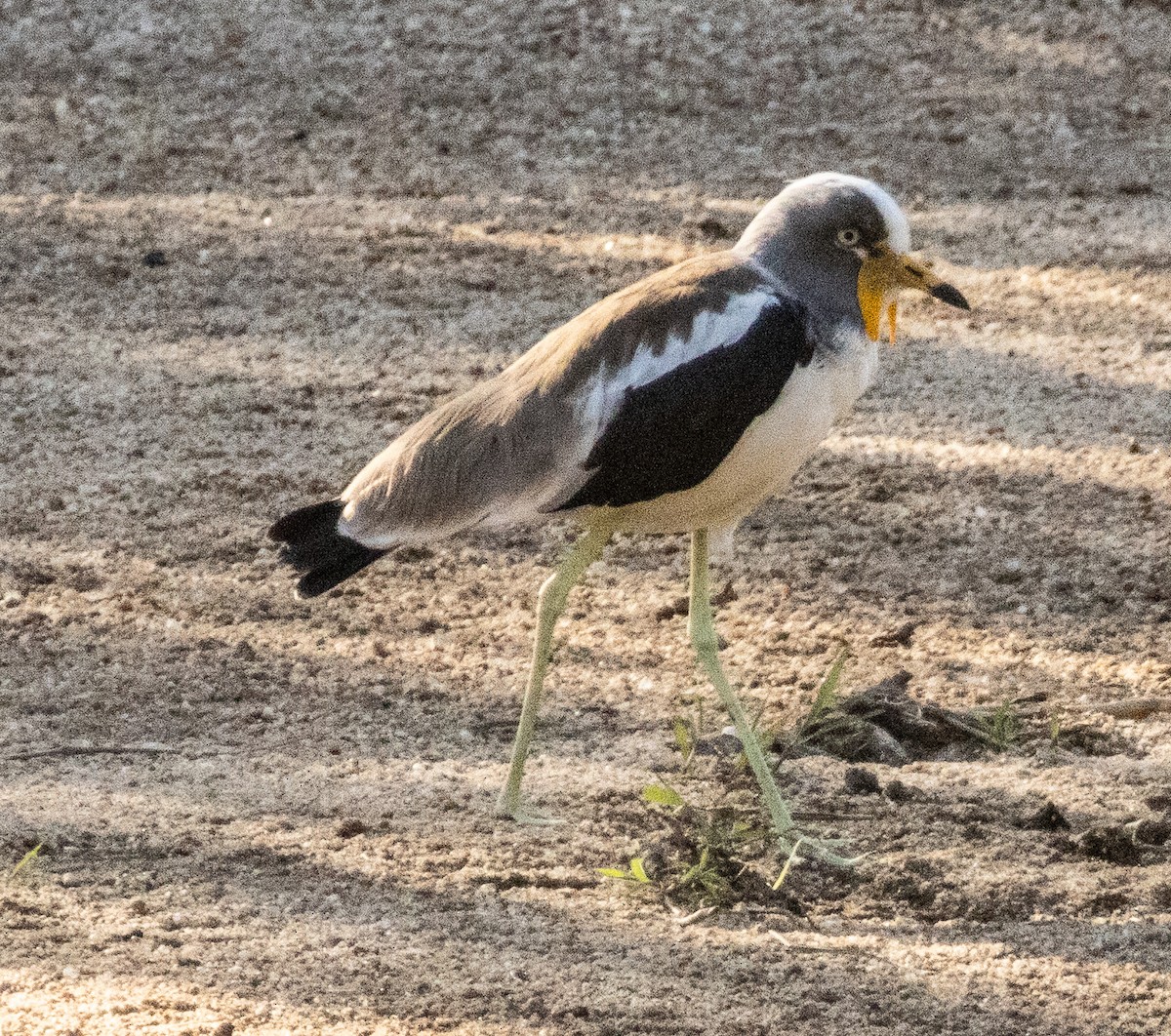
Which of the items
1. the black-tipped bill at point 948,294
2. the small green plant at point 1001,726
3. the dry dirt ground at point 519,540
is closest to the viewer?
the dry dirt ground at point 519,540

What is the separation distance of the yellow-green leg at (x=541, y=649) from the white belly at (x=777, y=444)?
13 centimetres

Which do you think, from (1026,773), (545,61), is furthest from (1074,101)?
(1026,773)

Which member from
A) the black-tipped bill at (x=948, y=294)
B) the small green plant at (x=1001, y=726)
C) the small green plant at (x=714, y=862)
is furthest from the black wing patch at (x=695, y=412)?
the small green plant at (x=1001, y=726)

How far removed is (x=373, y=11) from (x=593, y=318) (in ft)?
21.6

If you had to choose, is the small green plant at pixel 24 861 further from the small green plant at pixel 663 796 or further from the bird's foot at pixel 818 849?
the bird's foot at pixel 818 849

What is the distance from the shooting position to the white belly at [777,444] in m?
4.01

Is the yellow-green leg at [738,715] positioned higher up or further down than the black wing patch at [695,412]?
further down

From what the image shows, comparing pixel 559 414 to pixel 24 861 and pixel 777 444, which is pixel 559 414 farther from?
pixel 24 861

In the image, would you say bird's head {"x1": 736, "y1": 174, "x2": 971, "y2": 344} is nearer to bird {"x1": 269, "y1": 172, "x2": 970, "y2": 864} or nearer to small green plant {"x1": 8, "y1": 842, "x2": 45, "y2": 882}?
bird {"x1": 269, "y1": 172, "x2": 970, "y2": 864}

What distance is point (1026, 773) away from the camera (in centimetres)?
446

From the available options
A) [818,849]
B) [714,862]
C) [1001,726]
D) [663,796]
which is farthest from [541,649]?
[1001,726]

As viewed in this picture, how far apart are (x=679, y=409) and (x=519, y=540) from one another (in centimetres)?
212

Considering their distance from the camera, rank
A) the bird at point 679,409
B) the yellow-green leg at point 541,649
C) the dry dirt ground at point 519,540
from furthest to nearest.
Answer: the yellow-green leg at point 541,649 → the bird at point 679,409 → the dry dirt ground at point 519,540

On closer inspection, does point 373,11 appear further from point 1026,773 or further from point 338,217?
point 1026,773
